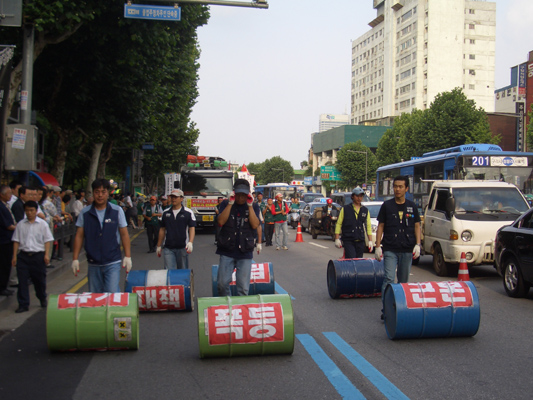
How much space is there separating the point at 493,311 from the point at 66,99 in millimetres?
15690

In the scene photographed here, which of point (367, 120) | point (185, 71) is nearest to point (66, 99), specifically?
point (185, 71)

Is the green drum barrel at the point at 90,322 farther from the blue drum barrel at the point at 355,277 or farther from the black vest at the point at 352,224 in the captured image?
the black vest at the point at 352,224

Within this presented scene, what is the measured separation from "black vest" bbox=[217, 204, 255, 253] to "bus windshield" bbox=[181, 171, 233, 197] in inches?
756

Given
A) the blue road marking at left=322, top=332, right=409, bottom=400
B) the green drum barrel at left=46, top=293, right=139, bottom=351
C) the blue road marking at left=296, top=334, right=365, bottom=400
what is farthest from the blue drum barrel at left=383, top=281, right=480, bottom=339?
the green drum barrel at left=46, top=293, right=139, bottom=351

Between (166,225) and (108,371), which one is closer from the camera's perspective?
(108,371)

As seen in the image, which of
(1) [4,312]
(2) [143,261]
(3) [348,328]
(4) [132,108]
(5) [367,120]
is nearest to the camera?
(3) [348,328]

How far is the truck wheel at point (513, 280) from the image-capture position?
970 cm

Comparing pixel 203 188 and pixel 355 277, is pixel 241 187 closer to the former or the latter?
pixel 355 277

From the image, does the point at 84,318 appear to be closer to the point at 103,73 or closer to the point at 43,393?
the point at 43,393

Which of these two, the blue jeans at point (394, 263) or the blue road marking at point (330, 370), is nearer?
the blue road marking at point (330, 370)

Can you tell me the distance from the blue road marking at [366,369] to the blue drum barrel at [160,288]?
2.29m

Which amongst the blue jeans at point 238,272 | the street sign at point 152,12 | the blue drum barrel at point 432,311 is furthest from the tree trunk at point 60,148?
the blue drum barrel at point 432,311

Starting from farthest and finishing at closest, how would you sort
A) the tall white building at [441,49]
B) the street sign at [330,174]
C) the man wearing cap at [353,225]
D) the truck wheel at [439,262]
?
the tall white building at [441,49] < the street sign at [330,174] < the truck wheel at [439,262] < the man wearing cap at [353,225]

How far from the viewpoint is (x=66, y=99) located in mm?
19797
